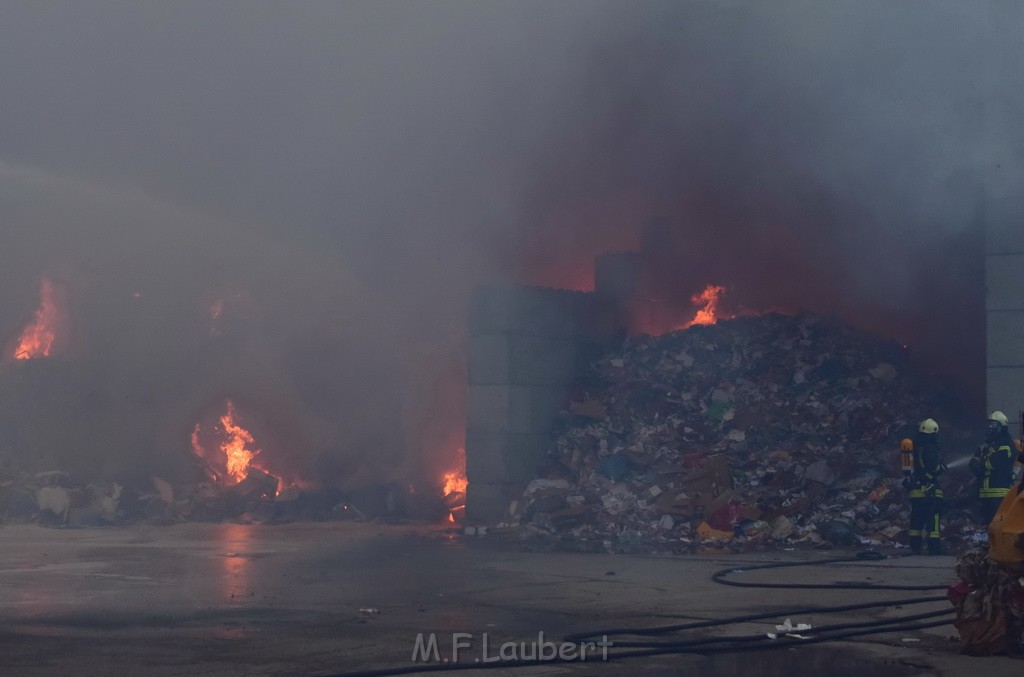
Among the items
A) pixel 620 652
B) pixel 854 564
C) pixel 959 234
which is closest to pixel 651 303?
pixel 959 234

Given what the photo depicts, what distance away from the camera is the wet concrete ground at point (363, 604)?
5.93 metres

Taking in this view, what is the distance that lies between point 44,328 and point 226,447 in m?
6.30

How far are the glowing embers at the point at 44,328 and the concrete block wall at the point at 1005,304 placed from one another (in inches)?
687

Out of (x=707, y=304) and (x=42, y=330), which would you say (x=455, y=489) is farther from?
(x=42, y=330)

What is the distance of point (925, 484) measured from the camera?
439 inches

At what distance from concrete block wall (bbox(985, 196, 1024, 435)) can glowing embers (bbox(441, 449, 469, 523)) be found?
24.1 feet

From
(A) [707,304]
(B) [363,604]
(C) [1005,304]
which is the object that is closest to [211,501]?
(A) [707,304]

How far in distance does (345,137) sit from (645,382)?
7511mm

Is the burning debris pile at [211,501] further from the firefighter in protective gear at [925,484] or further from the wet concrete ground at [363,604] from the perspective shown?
the firefighter in protective gear at [925,484]

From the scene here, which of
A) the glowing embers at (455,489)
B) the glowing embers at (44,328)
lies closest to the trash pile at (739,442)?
the glowing embers at (455,489)

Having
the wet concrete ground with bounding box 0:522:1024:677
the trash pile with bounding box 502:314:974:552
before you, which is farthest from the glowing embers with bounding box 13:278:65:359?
the trash pile with bounding box 502:314:974:552

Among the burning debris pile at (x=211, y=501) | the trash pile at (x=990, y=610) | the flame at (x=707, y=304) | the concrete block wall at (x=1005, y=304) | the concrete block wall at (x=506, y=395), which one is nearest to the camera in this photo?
the trash pile at (x=990, y=610)

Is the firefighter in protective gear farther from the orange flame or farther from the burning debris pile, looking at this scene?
the orange flame

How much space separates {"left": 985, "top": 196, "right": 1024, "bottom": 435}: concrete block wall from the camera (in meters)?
12.9
